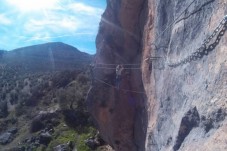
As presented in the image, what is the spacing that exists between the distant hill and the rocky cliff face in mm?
52752

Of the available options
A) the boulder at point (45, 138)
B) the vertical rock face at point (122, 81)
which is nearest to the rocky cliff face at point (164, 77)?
the vertical rock face at point (122, 81)

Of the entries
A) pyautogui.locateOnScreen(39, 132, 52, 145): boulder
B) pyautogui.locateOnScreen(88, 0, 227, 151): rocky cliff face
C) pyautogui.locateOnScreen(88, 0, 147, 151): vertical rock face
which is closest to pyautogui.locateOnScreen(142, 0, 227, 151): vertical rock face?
pyautogui.locateOnScreen(88, 0, 227, 151): rocky cliff face

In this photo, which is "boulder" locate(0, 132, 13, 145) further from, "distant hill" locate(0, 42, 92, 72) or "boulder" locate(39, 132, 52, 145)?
"distant hill" locate(0, 42, 92, 72)

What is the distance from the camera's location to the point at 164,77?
9.37 meters

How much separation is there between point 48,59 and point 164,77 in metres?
64.1

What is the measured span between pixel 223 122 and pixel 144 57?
657cm

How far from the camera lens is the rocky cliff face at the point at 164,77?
251 inches

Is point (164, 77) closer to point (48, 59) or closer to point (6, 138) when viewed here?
point (6, 138)

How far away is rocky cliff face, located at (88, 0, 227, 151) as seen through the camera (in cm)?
639

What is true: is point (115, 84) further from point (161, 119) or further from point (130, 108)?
point (161, 119)

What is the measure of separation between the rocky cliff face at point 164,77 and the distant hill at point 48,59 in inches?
2077

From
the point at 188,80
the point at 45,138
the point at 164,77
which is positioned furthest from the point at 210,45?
the point at 45,138

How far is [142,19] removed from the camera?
13312mm

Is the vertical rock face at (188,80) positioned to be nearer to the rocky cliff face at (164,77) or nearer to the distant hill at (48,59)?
the rocky cliff face at (164,77)
